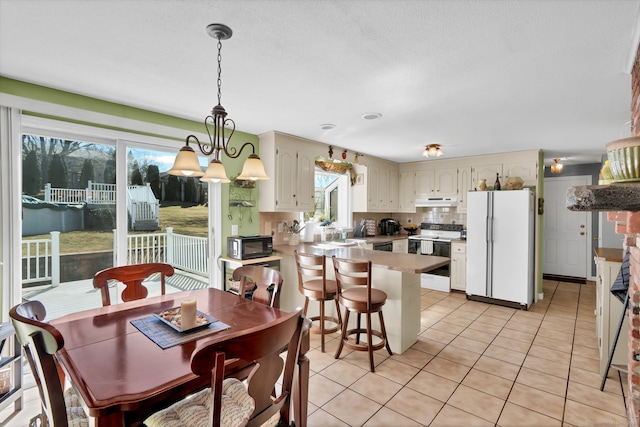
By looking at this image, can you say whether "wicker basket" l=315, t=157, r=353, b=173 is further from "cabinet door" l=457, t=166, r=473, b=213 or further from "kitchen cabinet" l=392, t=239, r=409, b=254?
"cabinet door" l=457, t=166, r=473, b=213

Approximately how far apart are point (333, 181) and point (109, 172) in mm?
3392

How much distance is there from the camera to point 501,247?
14.8 feet

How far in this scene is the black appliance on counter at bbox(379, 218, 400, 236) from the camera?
6012 millimetres

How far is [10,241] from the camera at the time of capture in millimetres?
2348

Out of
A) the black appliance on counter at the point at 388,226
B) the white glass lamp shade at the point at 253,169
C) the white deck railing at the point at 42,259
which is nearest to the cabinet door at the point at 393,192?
the black appliance on counter at the point at 388,226

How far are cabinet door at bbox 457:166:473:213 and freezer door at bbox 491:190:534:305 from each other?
0.80 meters

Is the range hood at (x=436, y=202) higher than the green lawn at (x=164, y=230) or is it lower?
higher

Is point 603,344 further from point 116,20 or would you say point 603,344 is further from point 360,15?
point 116,20

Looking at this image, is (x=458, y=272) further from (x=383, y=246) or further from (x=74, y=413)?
(x=74, y=413)

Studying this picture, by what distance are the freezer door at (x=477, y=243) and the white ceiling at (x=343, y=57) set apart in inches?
62.8

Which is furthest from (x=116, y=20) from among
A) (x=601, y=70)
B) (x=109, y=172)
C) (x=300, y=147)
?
(x=601, y=70)

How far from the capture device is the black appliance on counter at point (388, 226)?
6.01 m

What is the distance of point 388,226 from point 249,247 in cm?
325

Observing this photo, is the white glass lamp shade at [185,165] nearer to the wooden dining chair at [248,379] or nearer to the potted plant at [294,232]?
the wooden dining chair at [248,379]
